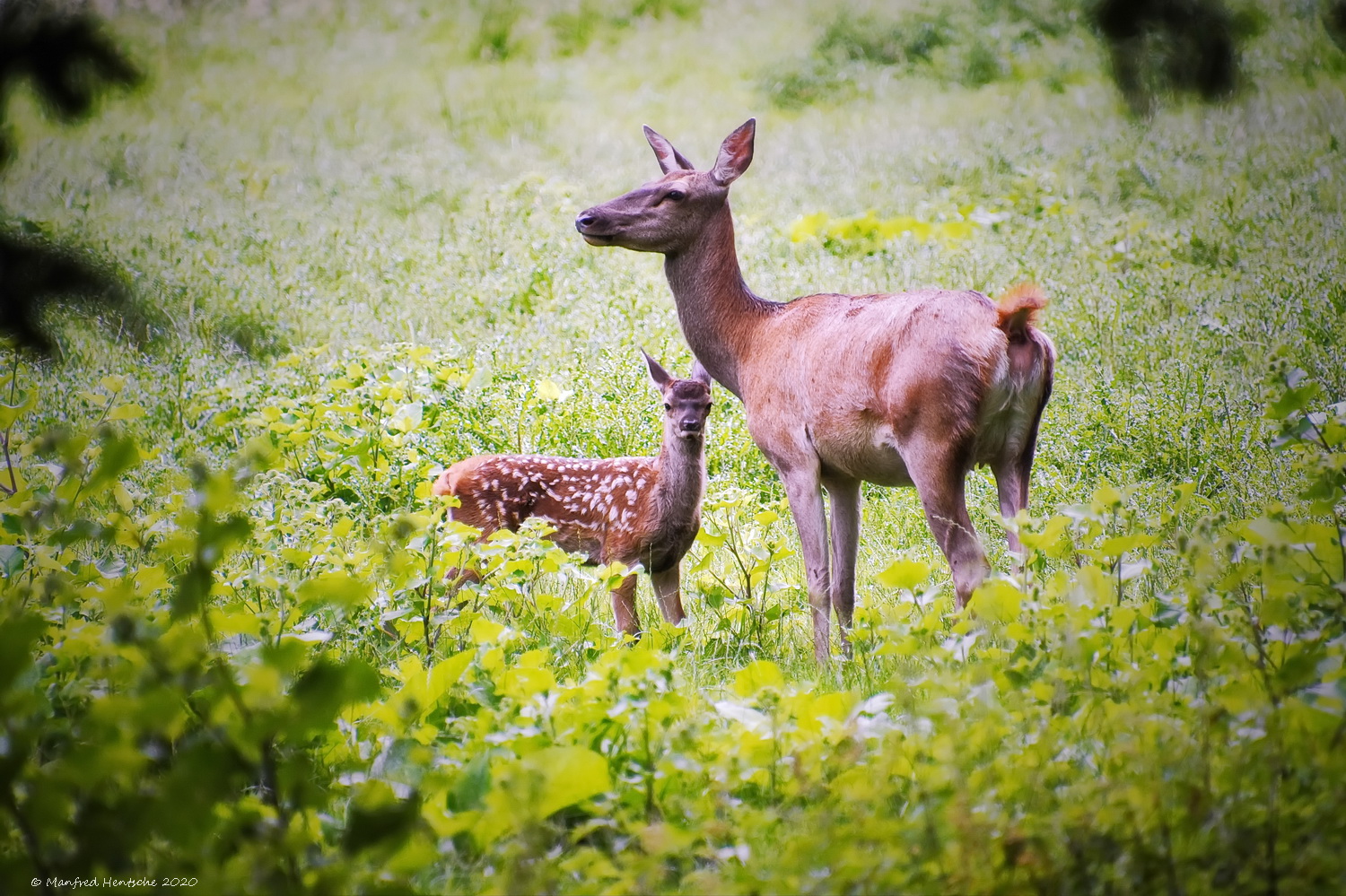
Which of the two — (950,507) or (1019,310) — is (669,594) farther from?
(1019,310)

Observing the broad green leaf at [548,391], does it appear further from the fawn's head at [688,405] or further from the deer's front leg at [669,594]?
the deer's front leg at [669,594]

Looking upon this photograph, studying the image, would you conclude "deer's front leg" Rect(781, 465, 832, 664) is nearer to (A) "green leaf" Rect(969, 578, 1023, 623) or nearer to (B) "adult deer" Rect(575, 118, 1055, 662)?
(B) "adult deer" Rect(575, 118, 1055, 662)

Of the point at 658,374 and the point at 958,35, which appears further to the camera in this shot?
the point at 958,35

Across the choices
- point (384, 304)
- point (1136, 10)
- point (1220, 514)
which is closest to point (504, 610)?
point (1220, 514)

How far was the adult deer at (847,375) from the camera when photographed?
15.4 feet

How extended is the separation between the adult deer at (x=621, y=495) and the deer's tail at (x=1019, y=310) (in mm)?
1728

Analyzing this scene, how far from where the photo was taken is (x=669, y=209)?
577cm

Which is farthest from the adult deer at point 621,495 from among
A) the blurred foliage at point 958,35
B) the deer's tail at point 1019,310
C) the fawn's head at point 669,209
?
the blurred foliage at point 958,35

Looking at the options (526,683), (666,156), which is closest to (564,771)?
(526,683)

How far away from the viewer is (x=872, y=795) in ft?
8.81

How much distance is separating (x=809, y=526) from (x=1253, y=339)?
412 cm

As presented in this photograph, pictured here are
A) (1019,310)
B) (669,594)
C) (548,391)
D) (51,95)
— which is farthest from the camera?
(548,391)

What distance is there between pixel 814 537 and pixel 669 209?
169 cm

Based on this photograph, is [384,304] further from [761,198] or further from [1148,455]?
[1148,455]
